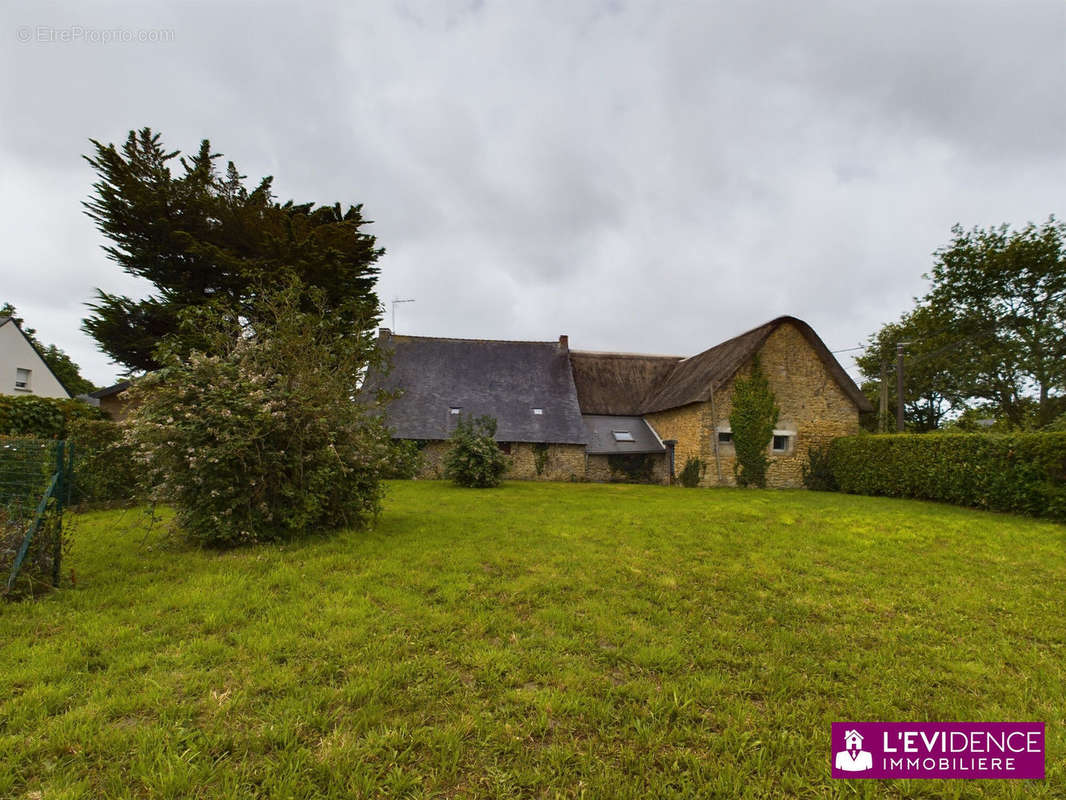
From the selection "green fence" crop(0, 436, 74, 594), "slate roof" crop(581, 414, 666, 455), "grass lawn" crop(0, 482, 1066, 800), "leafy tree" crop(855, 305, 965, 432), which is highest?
"leafy tree" crop(855, 305, 965, 432)

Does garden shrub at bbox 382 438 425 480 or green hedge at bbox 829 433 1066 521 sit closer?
garden shrub at bbox 382 438 425 480

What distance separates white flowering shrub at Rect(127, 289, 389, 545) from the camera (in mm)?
5289

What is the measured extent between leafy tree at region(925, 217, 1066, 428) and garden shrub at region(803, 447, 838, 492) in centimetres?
1302

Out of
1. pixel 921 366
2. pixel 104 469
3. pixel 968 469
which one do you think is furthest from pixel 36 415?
pixel 921 366

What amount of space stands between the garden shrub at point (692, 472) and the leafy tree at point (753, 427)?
1268 millimetres

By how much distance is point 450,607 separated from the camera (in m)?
3.72

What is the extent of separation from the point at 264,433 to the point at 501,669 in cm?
445

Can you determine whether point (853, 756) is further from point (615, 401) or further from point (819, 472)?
point (615, 401)

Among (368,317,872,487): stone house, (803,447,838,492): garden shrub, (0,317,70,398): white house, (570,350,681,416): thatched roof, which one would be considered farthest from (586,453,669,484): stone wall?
(0,317,70,398): white house

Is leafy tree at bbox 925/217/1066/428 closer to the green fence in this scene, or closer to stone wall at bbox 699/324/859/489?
stone wall at bbox 699/324/859/489

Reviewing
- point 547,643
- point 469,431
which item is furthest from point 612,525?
point 469,431

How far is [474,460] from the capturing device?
561 inches

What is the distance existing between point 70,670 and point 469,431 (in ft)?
39.4

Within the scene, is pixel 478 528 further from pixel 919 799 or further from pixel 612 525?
pixel 919 799
